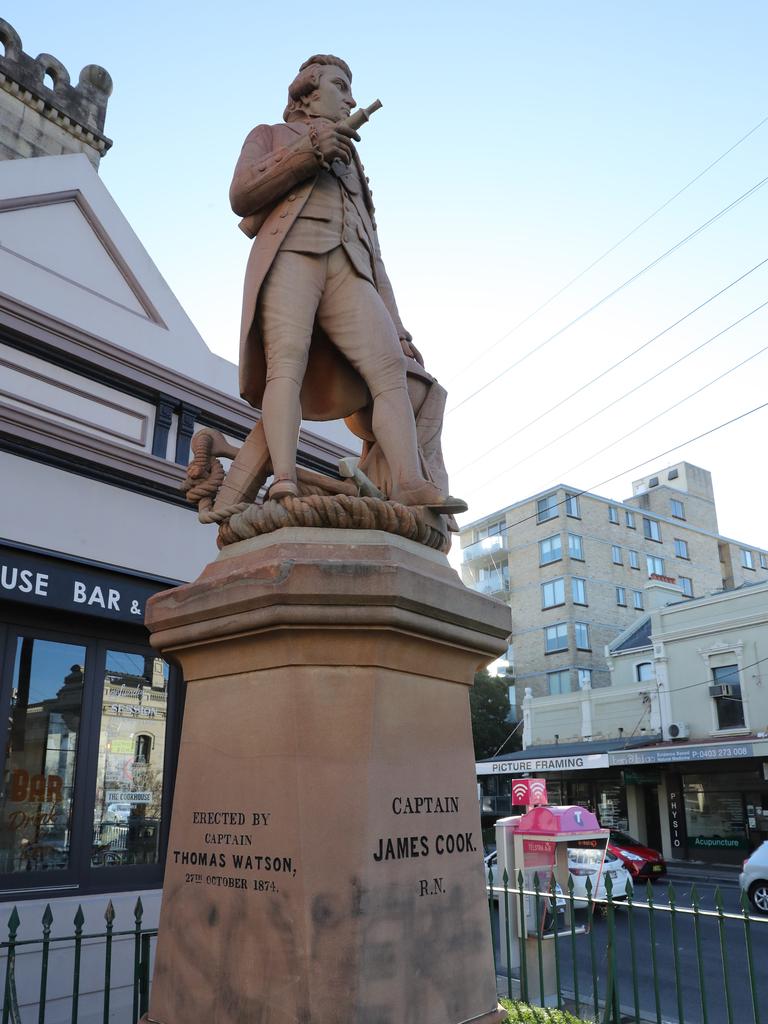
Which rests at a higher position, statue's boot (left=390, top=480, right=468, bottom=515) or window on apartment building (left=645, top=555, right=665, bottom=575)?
window on apartment building (left=645, top=555, right=665, bottom=575)

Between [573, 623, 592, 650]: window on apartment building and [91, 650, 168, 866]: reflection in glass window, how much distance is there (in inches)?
1361

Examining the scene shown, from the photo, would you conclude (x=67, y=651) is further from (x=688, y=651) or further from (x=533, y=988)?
(x=688, y=651)

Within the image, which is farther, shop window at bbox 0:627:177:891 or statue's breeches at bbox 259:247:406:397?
shop window at bbox 0:627:177:891

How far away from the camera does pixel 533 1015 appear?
5.02 meters

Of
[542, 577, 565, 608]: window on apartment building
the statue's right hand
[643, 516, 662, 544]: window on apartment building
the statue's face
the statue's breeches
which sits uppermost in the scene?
[643, 516, 662, 544]: window on apartment building

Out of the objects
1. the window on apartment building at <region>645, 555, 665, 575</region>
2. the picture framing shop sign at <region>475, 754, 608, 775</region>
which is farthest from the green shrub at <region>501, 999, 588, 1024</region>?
the window on apartment building at <region>645, 555, 665, 575</region>

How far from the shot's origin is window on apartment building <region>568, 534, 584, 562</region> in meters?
42.2

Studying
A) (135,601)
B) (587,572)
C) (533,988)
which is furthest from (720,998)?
(587,572)

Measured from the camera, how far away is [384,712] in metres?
3.13

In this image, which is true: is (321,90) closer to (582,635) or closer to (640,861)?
(640,861)

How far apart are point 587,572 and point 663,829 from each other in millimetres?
15758

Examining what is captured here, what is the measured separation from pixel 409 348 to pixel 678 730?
28.1 meters

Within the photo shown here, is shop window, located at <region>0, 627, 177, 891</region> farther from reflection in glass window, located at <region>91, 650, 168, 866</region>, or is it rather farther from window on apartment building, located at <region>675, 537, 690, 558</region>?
window on apartment building, located at <region>675, 537, 690, 558</region>

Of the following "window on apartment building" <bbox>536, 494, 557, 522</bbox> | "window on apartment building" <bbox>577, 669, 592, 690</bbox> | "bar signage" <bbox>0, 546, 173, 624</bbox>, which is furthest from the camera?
"window on apartment building" <bbox>536, 494, 557, 522</bbox>
